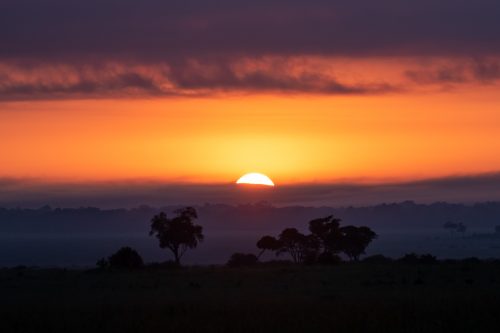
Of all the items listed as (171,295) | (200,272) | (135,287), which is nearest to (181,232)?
(200,272)

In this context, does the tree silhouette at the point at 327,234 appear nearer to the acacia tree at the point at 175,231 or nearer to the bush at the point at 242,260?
the bush at the point at 242,260

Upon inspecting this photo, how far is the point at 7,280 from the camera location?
49.5m

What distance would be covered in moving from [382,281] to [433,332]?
20606 mm

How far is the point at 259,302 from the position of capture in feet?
105

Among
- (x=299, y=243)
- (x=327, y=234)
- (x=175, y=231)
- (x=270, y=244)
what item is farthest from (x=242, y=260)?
(x=327, y=234)

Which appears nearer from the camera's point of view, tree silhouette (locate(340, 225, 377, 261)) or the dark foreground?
the dark foreground

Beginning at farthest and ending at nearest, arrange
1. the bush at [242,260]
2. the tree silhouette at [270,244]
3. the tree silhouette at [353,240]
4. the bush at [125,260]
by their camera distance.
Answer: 1. the tree silhouette at [353,240]
2. the tree silhouette at [270,244]
3. the bush at [242,260]
4. the bush at [125,260]

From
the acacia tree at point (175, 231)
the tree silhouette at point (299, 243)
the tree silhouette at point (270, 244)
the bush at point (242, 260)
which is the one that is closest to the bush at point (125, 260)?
the bush at point (242, 260)

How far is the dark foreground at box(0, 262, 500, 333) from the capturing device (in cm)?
2552

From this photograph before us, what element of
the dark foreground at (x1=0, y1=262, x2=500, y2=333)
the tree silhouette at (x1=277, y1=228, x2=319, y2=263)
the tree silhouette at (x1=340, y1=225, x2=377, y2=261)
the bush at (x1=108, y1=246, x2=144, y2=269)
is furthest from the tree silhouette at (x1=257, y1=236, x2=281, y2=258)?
the dark foreground at (x1=0, y1=262, x2=500, y2=333)

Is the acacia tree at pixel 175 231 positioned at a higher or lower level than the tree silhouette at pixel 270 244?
higher

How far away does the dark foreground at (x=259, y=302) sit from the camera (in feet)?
83.7

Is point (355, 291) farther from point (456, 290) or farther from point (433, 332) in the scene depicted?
point (433, 332)

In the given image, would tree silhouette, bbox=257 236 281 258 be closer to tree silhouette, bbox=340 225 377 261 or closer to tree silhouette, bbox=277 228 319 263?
tree silhouette, bbox=277 228 319 263
